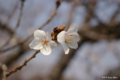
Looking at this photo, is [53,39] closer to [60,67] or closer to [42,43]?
[42,43]

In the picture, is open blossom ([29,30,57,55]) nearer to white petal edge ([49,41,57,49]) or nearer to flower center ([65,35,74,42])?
white petal edge ([49,41,57,49])

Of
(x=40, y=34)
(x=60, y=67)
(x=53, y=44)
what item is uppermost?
(x=60, y=67)

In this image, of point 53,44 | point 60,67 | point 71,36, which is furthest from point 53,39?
point 60,67

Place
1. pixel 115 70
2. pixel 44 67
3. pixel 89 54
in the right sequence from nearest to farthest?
1. pixel 115 70
2. pixel 89 54
3. pixel 44 67

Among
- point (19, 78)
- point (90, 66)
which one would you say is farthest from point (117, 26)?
point (19, 78)

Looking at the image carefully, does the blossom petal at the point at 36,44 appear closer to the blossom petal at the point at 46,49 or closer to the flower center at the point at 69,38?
the blossom petal at the point at 46,49

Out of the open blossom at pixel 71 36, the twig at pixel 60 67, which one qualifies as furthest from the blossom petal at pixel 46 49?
the twig at pixel 60 67

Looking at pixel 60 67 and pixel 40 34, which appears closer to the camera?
pixel 40 34

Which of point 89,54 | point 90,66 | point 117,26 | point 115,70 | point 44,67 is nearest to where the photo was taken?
point 117,26

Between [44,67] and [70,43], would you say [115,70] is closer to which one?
[70,43]
